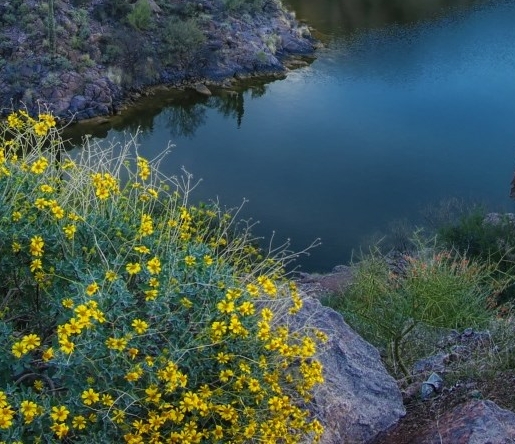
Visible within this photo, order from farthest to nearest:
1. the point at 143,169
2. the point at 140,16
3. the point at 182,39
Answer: the point at 140,16 → the point at 182,39 → the point at 143,169

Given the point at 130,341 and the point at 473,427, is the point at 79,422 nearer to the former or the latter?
the point at 130,341

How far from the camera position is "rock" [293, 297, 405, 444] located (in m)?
3.81

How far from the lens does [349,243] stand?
1745cm

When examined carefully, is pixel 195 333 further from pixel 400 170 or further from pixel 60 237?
pixel 400 170

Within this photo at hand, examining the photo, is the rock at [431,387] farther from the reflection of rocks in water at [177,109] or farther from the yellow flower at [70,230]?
the reflection of rocks in water at [177,109]

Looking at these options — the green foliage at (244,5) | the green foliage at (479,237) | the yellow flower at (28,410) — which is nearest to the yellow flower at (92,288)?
the yellow flower at (28,410)

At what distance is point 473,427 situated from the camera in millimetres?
3529

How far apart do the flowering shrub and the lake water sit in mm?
11819

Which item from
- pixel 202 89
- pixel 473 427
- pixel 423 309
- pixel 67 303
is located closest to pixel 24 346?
pixel 67 303

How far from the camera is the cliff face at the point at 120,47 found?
24938 millimetres

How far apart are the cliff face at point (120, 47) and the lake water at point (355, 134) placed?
1.43 m

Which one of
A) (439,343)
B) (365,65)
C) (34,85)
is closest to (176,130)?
(34,85)

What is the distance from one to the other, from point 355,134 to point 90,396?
69.0 ft

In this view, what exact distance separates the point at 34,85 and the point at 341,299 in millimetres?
18975
